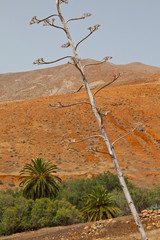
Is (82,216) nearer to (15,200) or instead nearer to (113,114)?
(15,200)

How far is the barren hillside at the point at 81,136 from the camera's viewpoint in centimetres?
2862

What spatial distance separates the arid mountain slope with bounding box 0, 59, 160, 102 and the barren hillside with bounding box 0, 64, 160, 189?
1254 inches

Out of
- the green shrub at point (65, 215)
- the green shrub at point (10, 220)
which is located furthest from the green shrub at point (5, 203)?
the green shrub at point (65, 215)

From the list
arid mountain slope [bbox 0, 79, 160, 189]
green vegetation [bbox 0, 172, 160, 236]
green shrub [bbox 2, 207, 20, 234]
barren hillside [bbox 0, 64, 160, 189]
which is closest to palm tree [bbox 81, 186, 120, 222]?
green vegetation [bbox 0, 172, 160, 236]

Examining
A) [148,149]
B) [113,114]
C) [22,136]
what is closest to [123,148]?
[148,149]

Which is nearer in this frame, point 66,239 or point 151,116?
point 66,239

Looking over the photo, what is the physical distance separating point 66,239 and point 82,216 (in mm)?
4982

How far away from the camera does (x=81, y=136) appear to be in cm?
3644

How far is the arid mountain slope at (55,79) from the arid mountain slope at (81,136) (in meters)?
31.8

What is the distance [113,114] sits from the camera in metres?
42.8

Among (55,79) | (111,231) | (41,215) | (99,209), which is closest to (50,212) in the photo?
(41,215)

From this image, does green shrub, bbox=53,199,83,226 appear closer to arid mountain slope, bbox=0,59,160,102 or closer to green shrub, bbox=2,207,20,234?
green shrub, bbox=2,207,20,234

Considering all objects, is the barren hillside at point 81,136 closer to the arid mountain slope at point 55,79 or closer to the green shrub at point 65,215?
the green shrub at point 65,215

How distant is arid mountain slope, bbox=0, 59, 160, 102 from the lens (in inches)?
3398
